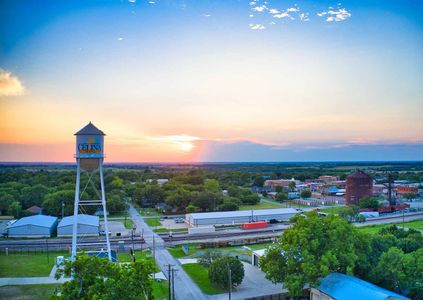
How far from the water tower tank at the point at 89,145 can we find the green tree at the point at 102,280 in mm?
16129

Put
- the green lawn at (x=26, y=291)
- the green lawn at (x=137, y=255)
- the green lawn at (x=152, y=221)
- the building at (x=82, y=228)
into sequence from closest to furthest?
the green lawn at (x=26, y=291)
the green lawn at (x=137, y=255)
the building at (x=82, y=228)
the green lawn at (x=152, y=221)

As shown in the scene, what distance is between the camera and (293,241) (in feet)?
95.3

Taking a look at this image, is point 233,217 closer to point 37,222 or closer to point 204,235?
point 204,235

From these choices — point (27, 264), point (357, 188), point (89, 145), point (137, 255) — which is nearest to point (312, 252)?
point (89, 145)

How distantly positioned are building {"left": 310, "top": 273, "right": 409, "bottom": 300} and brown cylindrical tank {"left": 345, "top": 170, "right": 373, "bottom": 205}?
246ft

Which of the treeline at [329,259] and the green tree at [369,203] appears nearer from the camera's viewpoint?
the treeline at [329,259]

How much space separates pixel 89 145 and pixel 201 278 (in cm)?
1769

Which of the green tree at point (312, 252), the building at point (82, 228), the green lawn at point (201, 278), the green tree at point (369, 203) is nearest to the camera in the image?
the green tree at point (312, 252)

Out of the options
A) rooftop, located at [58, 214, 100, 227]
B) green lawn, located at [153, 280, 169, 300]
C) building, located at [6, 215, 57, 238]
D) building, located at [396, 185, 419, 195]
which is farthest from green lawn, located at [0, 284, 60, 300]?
building, located at [396, 185, 419, 195]

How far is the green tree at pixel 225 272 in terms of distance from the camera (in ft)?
109

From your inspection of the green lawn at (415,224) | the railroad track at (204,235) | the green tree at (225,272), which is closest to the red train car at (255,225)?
the railroad track at (204,235)

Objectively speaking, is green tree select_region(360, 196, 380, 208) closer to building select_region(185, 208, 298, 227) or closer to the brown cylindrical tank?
the brown cylindrical tank

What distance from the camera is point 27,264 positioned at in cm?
4138

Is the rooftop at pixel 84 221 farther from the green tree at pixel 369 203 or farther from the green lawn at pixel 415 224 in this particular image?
the green tree at pixel 369 203
